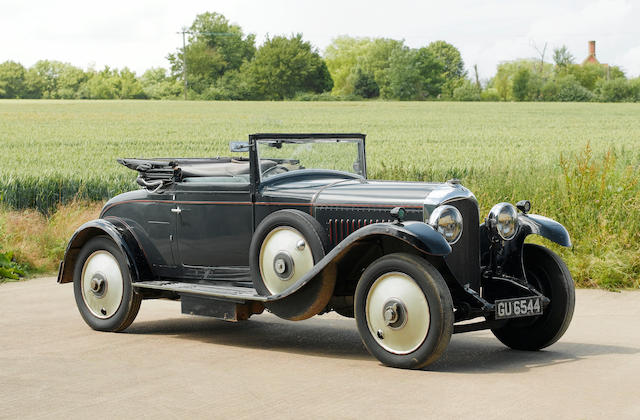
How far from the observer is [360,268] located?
6738 millimetres

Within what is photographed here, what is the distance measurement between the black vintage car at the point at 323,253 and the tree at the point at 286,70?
79.2 meters

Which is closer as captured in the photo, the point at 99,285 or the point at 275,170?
the point at 275,170

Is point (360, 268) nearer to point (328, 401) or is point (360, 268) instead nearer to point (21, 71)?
point (328, 401)

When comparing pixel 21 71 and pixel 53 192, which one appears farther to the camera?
pixel 21 71

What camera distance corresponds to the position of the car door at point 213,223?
735 cm

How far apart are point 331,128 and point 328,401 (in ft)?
116

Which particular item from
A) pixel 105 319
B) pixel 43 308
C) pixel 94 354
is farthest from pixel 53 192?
pixel 94 354

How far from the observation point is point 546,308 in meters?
6.90

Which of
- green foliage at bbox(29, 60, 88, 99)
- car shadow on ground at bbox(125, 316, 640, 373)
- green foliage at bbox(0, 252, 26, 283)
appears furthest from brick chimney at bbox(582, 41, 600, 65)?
car shadow on ground at bbox(125, 316, 640, 373)

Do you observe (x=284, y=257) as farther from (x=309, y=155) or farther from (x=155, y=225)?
(x=155, y=225)

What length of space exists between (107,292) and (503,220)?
367 centimetres

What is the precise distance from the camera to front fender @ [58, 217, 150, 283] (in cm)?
796

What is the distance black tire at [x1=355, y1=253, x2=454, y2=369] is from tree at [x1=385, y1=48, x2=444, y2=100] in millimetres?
84946

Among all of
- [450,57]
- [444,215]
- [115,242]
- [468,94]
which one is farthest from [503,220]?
[450,57]
